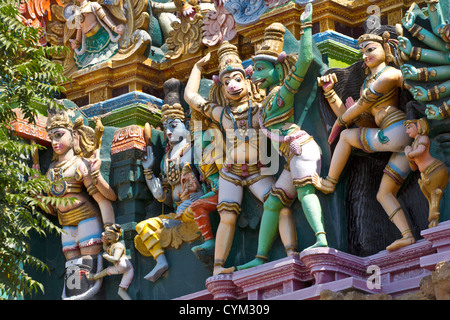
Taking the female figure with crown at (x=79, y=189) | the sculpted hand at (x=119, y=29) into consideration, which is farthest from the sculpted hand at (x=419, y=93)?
the sculpted hand at (x=119, y=29)

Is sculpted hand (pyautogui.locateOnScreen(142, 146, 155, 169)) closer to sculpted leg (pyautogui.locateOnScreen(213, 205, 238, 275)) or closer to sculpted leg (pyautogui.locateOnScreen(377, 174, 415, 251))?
sculpted leg (pyautogui.locateOnScreen(213, 205, 238, 275))

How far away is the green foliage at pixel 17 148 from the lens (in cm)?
1485

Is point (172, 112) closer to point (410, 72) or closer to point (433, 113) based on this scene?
point (410, 72)

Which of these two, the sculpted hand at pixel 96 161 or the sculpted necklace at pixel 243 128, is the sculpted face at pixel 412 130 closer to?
the sculpted necklace at pixel 243 128

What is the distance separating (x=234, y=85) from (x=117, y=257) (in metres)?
2.81

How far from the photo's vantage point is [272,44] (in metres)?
16.4

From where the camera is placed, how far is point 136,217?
59.3 ft

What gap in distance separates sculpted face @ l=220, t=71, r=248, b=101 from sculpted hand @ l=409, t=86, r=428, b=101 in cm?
244

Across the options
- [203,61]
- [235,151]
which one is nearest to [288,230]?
[235,151]

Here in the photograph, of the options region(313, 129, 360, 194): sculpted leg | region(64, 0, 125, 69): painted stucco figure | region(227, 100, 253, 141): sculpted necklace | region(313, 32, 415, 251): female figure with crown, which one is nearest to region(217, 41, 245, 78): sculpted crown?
region(227, 100, 253, 141): sculpted necklace

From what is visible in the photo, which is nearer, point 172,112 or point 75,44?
point 172,112

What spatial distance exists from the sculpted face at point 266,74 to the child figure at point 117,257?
2898mm

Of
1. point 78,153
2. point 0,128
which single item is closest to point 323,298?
point 0,128

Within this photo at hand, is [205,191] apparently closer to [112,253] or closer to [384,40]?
[112,253]
